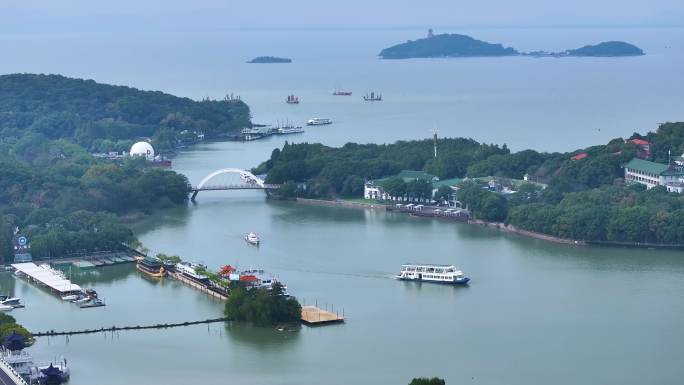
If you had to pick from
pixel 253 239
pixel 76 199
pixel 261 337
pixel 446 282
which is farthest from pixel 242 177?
pixel 261 337

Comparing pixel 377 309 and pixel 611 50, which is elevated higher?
pixel 611 50

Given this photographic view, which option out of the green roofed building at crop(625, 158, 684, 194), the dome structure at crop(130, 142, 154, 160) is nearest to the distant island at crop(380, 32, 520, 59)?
the dome structure at crop(130, 142, 154, 160)

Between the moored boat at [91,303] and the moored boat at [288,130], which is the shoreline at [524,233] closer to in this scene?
the moored boat at [91,303]

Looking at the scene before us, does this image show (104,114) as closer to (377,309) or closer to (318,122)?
(318,122)

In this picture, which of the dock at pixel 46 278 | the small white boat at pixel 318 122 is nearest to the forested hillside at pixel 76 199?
the dock at pixel 46 278

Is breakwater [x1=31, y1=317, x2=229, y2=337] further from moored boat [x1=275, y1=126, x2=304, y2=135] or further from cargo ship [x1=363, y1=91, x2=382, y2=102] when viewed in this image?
cargo ship [x1=363, y1=91, x2=382, y2=102]

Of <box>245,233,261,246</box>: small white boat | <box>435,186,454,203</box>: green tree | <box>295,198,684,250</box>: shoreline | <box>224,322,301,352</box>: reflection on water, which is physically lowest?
<box>224,322,301,352</box>: reflection on water
